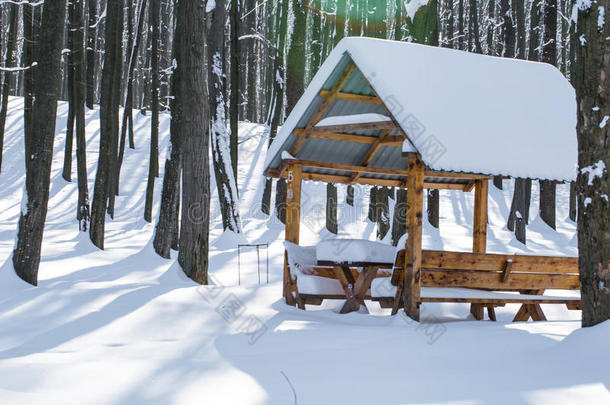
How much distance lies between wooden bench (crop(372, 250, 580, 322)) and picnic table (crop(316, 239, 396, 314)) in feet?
1.60

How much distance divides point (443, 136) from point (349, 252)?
7.32 feet

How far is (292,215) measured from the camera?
9992 mm

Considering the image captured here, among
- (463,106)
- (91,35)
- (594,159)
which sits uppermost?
(91,35)

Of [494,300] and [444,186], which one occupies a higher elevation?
[444,186]

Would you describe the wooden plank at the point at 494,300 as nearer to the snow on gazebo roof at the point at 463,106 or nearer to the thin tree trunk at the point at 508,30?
the snow on gazebo roof at the point at 463,106

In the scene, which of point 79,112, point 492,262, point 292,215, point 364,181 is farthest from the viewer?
point 79,112

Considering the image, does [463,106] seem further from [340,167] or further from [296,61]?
[296,61]

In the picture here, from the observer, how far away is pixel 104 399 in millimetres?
4332

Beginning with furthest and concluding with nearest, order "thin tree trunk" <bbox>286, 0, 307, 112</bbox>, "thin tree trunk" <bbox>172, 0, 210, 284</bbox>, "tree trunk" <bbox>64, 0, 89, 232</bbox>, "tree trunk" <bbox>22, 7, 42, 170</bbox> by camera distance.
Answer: "tree trunk" <bbox>22, 7, 42, 170</bbox>, "tree trunk" <bbox>64, 0, 89, 232</bbox>, "thin tree trunk" <bbox>286, 0, 307, 112</bbox>, "thin tree trunk" <bbox>172, 0, 210, 284</bbox>

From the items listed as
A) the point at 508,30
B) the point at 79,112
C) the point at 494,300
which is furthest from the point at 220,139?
the point at 508,30

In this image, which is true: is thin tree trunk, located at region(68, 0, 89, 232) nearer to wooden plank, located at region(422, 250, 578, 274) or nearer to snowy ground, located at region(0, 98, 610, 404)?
snowy ground, located at region(0, 98, 610, 404)

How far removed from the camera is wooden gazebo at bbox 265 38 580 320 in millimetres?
7992

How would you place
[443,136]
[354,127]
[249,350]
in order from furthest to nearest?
[354,127], [443,136], [249,350]

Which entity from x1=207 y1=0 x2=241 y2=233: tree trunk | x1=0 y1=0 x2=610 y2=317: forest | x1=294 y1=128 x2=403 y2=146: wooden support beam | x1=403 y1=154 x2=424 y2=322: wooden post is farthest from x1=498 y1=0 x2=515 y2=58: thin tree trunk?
x1=403 y1=154 x2=424 y2=322: wooden post
